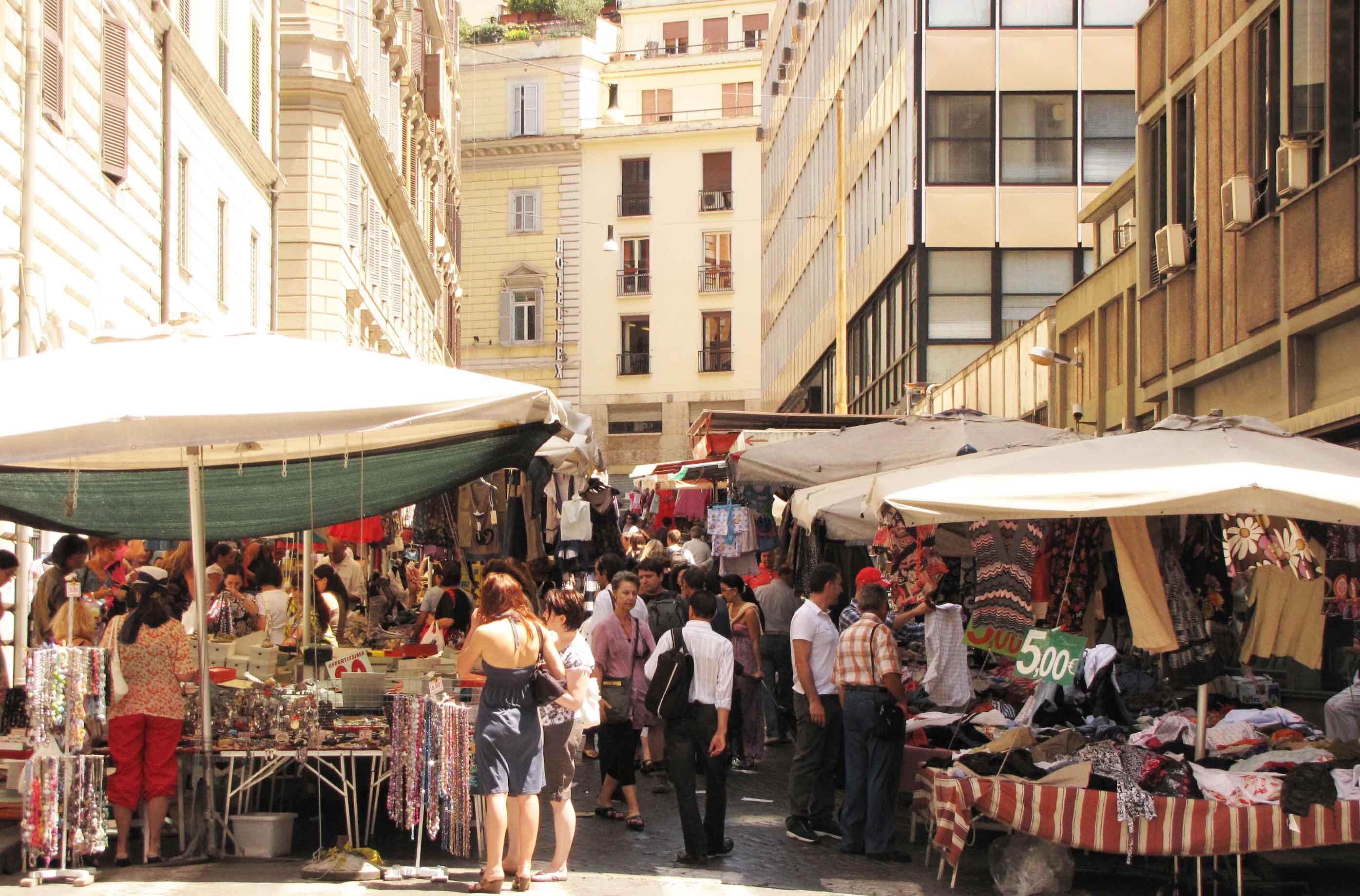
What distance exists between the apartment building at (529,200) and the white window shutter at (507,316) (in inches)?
1.4

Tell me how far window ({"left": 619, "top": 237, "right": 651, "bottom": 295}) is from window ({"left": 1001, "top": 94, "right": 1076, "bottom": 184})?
31686mm

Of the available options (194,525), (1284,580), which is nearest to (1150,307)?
(1284,580)

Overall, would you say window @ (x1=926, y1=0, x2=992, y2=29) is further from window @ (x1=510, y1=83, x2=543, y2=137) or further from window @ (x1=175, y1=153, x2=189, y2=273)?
window @ (x1=510, y1=83, x2=543, y2=137)

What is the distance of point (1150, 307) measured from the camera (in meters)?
20.8

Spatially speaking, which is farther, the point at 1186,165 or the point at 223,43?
the point at 223,43

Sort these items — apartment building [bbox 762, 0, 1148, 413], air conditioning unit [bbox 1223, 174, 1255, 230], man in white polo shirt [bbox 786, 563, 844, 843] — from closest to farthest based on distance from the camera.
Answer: man in white polo shirt [bbox 786, 563, 844, 843]
air conditioning unit [bbox 1223, 174, 1255, 230]
apartment building [bbox 762, 0, 1148, 413]

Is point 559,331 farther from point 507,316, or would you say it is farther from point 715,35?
point 715,35

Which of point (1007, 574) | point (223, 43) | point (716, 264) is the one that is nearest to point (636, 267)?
point (716, 264)

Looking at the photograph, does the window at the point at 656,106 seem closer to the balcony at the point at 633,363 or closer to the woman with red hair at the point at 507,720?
the balcony at the point at 633,363

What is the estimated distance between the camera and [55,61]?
15.9 m

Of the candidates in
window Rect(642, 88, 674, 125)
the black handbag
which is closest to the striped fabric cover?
the black handbag

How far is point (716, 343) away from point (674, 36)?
12.7 metres

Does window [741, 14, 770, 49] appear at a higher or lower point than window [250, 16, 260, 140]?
higher

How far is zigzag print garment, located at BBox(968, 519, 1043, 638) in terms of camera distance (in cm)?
1139
